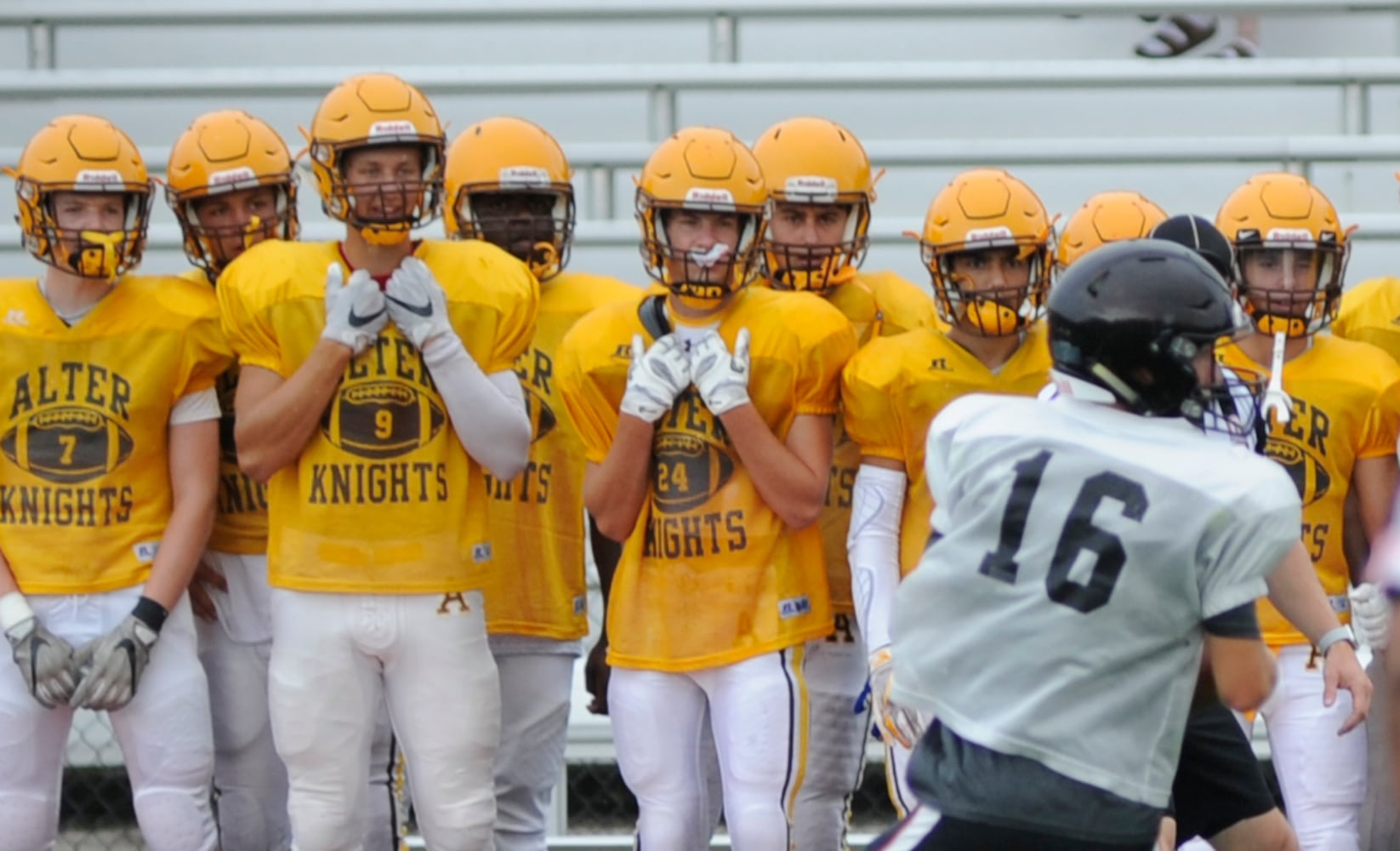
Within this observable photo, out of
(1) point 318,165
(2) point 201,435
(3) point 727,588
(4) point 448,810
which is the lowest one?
(4) point 448,810

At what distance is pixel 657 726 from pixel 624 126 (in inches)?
138

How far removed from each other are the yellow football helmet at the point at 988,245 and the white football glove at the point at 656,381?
1.87ft

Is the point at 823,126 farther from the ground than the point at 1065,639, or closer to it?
farther from the ground

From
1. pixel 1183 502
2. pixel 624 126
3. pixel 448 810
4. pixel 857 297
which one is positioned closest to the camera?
pixel 1183 502

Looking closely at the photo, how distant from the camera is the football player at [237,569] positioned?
13.9 ft

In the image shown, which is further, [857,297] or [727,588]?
A: [857,297]

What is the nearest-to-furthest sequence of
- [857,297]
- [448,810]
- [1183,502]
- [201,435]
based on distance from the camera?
[1183,502]
[448,810]
[201,435]
[857,297]

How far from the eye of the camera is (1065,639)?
2516 mm

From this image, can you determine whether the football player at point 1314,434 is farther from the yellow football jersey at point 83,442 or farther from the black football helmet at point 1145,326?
the yellow football jersey at point 83,442

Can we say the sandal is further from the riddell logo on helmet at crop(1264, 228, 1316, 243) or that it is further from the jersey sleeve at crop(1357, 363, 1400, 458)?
the jersey sleeve at crop(1357, 363, 1400, 458)

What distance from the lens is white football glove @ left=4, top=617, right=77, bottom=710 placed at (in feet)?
12.6

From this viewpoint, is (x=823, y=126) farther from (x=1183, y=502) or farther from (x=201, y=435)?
(x=1183, y=502)

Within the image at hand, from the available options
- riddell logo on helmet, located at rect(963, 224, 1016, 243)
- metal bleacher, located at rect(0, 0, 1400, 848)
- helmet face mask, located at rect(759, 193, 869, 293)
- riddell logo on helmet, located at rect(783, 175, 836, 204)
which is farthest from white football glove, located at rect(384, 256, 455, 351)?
metal bleacher, located at rect(0, 0, 1400, 848)

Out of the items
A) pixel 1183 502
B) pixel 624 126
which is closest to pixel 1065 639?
pixel 1183 502
